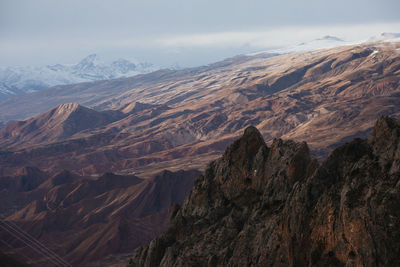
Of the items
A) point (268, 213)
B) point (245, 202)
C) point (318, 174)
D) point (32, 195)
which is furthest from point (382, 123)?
point (32, 195)

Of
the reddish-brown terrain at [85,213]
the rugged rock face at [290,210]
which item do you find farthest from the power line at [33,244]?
the rugged rock face at [290,210]

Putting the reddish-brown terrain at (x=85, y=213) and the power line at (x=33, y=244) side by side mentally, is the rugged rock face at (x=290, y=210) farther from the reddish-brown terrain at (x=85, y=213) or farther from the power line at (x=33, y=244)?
the power line at (x=33, y=244)

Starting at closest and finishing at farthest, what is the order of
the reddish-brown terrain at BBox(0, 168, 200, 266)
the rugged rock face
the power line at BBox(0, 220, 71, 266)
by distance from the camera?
the rugged rock face, the power line at BBox(0, 220, 71, 266), the reddish-brown terrain at BBox(0, 168, 200, 266)

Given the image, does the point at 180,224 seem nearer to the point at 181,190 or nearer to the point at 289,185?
the point at 289,185

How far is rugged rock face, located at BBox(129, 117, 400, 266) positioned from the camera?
21.0m

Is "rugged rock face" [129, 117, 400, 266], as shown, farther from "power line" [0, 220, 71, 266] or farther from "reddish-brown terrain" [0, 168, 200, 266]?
"power line" [0, 220, 71, 266]

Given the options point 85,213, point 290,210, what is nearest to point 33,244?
point 85,213

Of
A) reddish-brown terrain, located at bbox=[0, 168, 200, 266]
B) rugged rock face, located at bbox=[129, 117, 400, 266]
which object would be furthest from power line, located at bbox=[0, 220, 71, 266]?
rugged rock face, located at bbox=[129, 117, 400, 266]

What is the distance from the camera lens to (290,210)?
26.1 metres

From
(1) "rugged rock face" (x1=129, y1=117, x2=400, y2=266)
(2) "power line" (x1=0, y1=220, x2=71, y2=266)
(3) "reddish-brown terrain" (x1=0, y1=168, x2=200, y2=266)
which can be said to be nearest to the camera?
(1) "rugged rock face" (x1=129, y1=117, x2=400, y2=266)

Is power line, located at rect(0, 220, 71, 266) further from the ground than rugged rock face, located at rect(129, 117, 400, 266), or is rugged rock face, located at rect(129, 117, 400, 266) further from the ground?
rugged rock face, located at rect(129, 117, 400, 266)

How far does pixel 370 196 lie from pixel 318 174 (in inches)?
225

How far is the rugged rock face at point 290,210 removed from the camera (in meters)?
21.0

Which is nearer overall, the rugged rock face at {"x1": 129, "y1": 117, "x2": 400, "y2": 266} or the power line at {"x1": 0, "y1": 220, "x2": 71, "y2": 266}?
the rugged rock face at {"x1": 129, "y1": 117, "x2": 400, "y2": 266}
